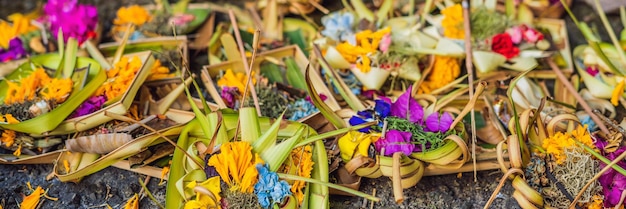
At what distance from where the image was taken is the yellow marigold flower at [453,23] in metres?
1.95

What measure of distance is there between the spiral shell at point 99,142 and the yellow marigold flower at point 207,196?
26 cm

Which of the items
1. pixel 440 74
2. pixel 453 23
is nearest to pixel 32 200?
pixel 440 74

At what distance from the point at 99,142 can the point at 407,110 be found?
782 mm

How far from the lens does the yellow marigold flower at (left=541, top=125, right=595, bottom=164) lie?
1.50m

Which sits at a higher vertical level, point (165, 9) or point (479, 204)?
point (165, 9)

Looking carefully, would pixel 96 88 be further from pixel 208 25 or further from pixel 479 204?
pixel 479 204

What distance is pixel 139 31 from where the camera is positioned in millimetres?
2098

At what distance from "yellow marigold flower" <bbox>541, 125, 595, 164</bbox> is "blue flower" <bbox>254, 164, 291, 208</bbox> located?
2.20 feet

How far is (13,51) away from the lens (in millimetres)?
2008

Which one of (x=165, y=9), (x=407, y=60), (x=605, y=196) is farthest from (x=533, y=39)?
(x=165, y=9)

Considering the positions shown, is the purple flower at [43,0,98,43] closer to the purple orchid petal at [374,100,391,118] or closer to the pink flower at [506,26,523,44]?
the purple orchid petal at [374,100,391,118]

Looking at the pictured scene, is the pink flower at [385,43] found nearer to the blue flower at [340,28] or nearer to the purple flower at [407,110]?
A: the blue flower at [340,28]

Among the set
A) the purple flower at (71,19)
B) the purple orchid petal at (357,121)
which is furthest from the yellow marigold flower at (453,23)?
the purple flower at (71,19)

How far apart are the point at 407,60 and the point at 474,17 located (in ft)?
0.98
